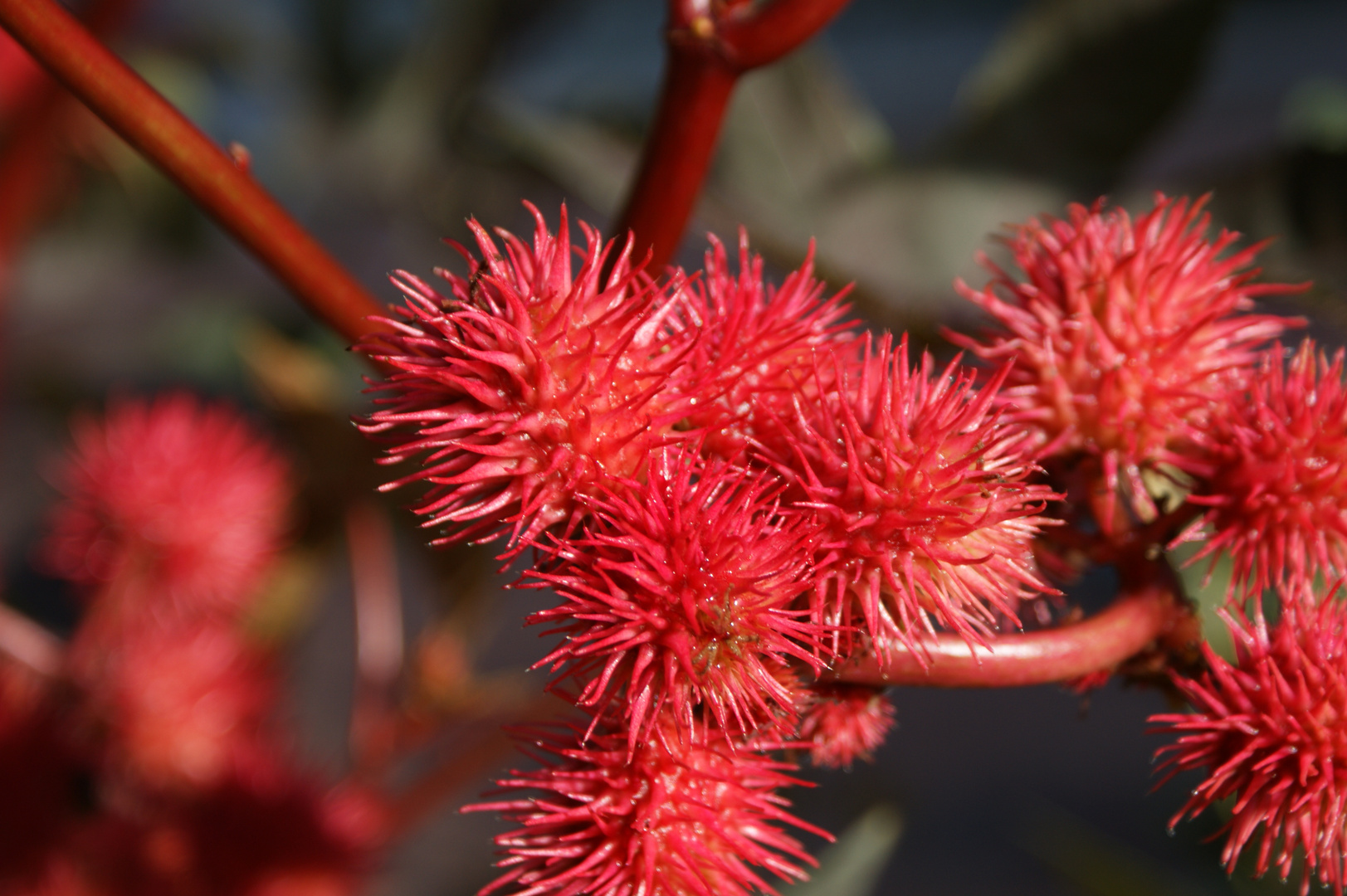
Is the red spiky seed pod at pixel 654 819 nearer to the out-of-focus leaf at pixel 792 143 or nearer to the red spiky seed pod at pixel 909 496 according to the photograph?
the red spiky seed pod at pixel 909 496

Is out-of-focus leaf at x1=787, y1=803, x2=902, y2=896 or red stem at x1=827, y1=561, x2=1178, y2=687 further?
out-of-focus leaf at x1=787, y1=803, x2=902, y2=896

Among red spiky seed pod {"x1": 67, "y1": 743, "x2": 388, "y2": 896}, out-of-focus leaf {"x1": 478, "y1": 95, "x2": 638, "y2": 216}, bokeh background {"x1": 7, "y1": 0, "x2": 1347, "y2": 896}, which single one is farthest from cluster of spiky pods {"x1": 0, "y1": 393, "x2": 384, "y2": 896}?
out-of-focus leaf {"x1": 478, "y1": 95, "x2": 638, "y2": 216}

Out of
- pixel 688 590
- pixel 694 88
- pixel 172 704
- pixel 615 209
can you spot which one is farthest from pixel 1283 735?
pixel 172 704

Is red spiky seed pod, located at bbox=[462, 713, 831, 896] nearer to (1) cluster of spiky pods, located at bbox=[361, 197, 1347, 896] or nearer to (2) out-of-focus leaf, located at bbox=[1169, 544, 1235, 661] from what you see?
(1) cluster of spiky pods, located at bbox=[361, 197, 1347, 896]

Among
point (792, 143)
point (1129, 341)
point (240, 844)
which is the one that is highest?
point (792, 143)

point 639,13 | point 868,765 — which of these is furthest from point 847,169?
point 639,13

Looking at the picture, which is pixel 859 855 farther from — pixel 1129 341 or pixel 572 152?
pixel 572 152
